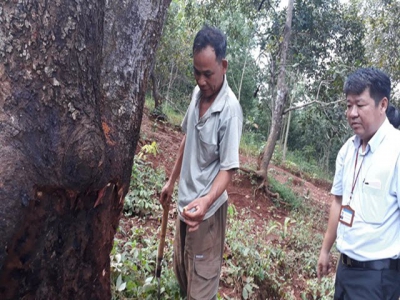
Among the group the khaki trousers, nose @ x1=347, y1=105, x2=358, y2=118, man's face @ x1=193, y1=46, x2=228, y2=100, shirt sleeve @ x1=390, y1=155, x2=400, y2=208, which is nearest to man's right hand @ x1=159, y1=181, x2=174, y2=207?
the khaki trousers

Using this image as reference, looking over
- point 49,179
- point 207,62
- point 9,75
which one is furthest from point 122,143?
point 207,62

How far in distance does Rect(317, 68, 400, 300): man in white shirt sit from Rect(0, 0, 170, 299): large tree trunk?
143 cm

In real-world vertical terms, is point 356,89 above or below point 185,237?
above

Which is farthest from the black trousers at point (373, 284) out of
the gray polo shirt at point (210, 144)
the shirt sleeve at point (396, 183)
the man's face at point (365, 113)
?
the gray polo shirt at point (210, 144)

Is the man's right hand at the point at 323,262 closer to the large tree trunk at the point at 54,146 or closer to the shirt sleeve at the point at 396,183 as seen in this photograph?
the shirt sleeve at the point at 396,183

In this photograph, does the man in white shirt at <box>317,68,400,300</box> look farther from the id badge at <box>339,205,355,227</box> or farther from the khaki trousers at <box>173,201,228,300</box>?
the khaki trousers at <box>173,201,228,300</box>

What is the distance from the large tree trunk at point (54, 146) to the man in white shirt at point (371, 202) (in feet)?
4.69

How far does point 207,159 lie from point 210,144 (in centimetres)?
11

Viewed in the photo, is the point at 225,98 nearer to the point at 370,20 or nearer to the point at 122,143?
the point at 122,143

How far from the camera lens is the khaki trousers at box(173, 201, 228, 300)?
99.8 inches

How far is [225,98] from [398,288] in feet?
4.87

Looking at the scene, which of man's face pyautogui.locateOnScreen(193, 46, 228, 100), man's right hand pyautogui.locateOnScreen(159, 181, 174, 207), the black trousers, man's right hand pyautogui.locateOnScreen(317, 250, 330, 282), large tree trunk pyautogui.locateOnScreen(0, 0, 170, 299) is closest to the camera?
large tree trunk pyautogui.locateOnScreen(0, 0, 170, 299)

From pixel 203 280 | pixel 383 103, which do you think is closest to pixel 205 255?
pixel 203 280

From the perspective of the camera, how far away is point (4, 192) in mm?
1301
